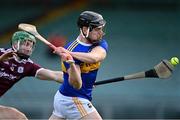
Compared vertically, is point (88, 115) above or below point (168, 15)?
above

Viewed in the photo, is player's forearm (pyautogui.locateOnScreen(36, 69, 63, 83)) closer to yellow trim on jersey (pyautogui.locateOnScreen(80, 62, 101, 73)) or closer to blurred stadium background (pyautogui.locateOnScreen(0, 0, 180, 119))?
yellow trim on jersey (pyautogui.locateOnScreen(80, 62, 101, 73))

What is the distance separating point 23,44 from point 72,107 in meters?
0.85

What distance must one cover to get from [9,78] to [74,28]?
22.6 feet

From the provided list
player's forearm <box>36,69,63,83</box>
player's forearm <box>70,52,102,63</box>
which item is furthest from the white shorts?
player's forearm <box>36,69,63,83</box>

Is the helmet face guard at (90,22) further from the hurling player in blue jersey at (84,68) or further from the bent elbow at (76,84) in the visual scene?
the bent elbow at (76,84)

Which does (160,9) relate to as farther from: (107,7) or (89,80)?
(89,80)

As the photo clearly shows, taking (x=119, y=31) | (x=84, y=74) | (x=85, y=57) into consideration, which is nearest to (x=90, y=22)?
(x=85, y=57)

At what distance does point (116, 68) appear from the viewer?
14734mm

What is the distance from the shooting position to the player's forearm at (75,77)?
23.4ft

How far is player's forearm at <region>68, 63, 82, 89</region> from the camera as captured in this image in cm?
714

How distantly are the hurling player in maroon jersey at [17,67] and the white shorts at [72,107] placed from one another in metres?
0.44

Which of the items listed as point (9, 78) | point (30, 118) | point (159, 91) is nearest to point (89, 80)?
point (9, 78)

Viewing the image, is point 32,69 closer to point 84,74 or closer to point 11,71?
point 11,71

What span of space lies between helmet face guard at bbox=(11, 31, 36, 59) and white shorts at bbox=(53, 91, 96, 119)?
595mm
